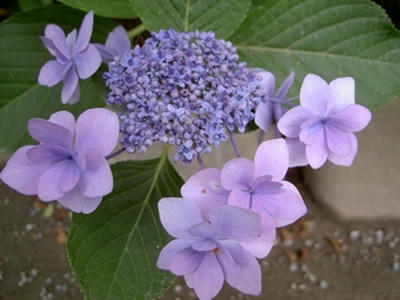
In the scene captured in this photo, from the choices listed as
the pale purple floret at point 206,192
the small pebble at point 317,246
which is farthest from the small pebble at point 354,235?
the pale purple floret at point 206,192

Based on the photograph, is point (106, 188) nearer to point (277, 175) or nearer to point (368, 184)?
point (277, 175)

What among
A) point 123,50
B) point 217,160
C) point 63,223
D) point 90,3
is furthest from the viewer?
point 63,223

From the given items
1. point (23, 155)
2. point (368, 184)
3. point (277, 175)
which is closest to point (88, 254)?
point (23, 155)

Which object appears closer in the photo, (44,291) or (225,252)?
(225,252)

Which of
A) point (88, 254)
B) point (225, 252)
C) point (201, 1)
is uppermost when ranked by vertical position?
point (201, 1)

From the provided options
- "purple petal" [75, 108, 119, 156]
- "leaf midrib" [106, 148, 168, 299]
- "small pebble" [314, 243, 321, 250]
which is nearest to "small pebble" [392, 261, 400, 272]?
"small pebble" [314, 243, 321, 250]
